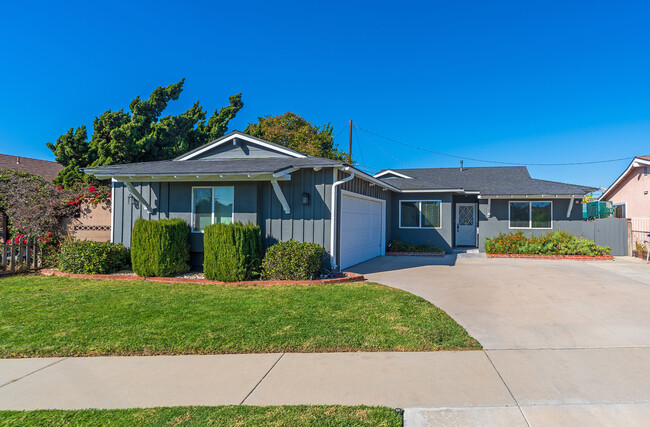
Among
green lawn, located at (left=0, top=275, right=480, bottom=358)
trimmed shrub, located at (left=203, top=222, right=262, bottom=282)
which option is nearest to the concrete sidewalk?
green lawn, located at (left=0, top=275, right=480, bottom=358)

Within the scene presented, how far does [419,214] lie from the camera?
643 inches

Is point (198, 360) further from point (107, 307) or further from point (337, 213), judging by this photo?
point (337, 213)

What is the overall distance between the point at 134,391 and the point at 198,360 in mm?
794

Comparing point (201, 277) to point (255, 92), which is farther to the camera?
point (255, 92)

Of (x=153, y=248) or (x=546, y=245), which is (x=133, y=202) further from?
(x=546, y=245)

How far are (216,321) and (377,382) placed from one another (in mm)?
2757

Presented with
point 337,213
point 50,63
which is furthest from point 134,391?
point 50,63

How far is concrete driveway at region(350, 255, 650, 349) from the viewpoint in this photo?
16.1 ft

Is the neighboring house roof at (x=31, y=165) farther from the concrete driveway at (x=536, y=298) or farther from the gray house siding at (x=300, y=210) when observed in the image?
the concrete driveway at (x=536, y=298)

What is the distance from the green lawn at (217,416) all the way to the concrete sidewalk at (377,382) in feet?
0.43

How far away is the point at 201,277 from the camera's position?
30.4ft

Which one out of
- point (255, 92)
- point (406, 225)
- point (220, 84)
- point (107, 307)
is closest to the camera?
point (107, 307)

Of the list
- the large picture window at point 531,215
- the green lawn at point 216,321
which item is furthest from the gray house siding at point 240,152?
the large picture window at point 531,215

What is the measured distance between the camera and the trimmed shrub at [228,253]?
867 cm
